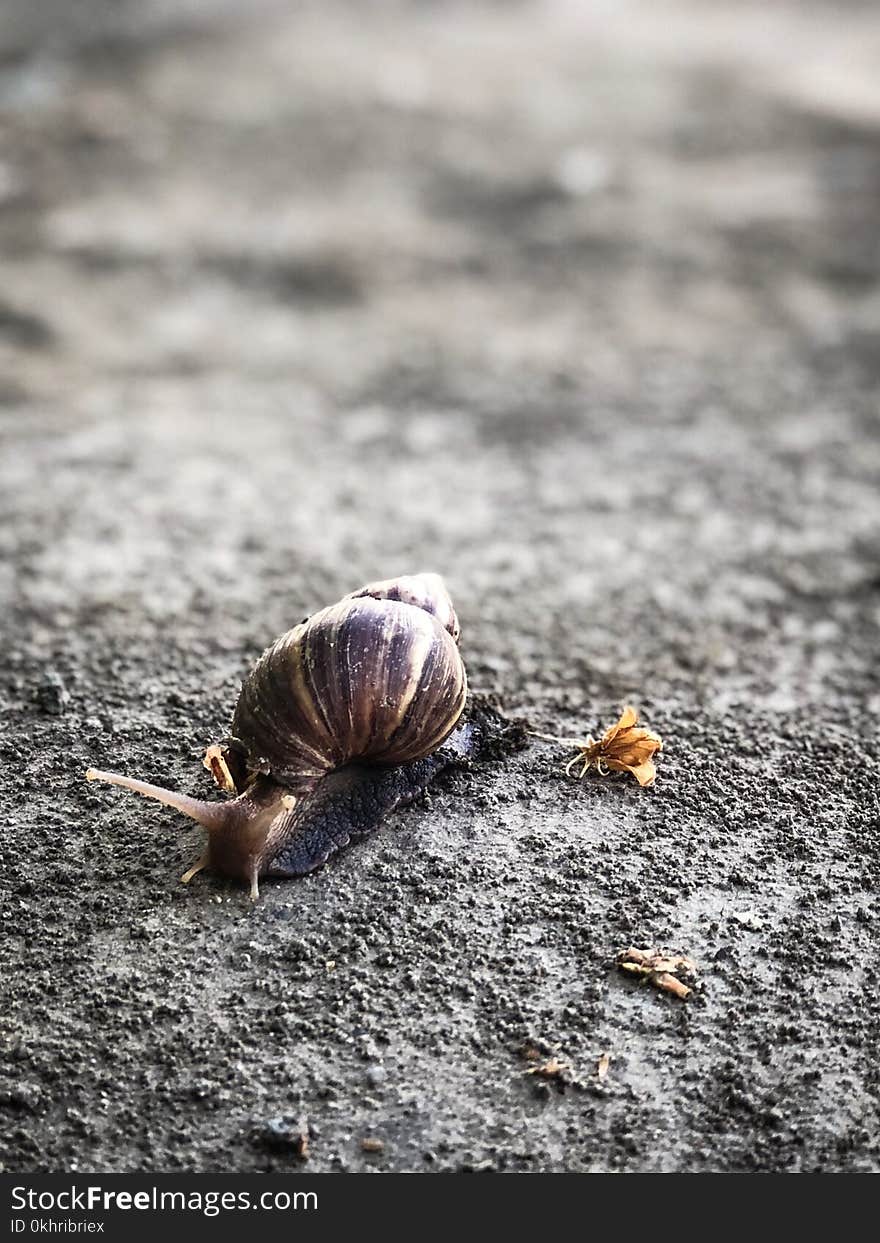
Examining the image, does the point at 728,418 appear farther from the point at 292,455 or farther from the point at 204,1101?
the point at 204,1101

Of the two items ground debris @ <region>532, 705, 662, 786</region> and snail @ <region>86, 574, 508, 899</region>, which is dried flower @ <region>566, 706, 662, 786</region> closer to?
ground debris @ <region>532, 705, 662, 786</region>

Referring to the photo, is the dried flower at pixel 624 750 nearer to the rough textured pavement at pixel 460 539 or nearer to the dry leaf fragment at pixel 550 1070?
the rough textured pavement at pixel 460 539

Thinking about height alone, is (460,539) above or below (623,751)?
below

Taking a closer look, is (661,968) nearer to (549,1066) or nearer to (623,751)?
(549,1066)

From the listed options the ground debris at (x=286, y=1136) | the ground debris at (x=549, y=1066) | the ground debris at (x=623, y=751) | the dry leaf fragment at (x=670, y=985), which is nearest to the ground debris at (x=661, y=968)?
the dry leaf fragment at (x=670, y=985)

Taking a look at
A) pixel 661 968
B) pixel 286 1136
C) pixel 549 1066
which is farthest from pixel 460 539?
pixel 286 1136

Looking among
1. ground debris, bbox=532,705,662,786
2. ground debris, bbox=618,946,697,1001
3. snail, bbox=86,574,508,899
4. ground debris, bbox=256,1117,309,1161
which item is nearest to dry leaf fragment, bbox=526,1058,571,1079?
ground debris, bbox=618,946,697,1001

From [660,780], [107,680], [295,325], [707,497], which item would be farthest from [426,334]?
[660,780]
